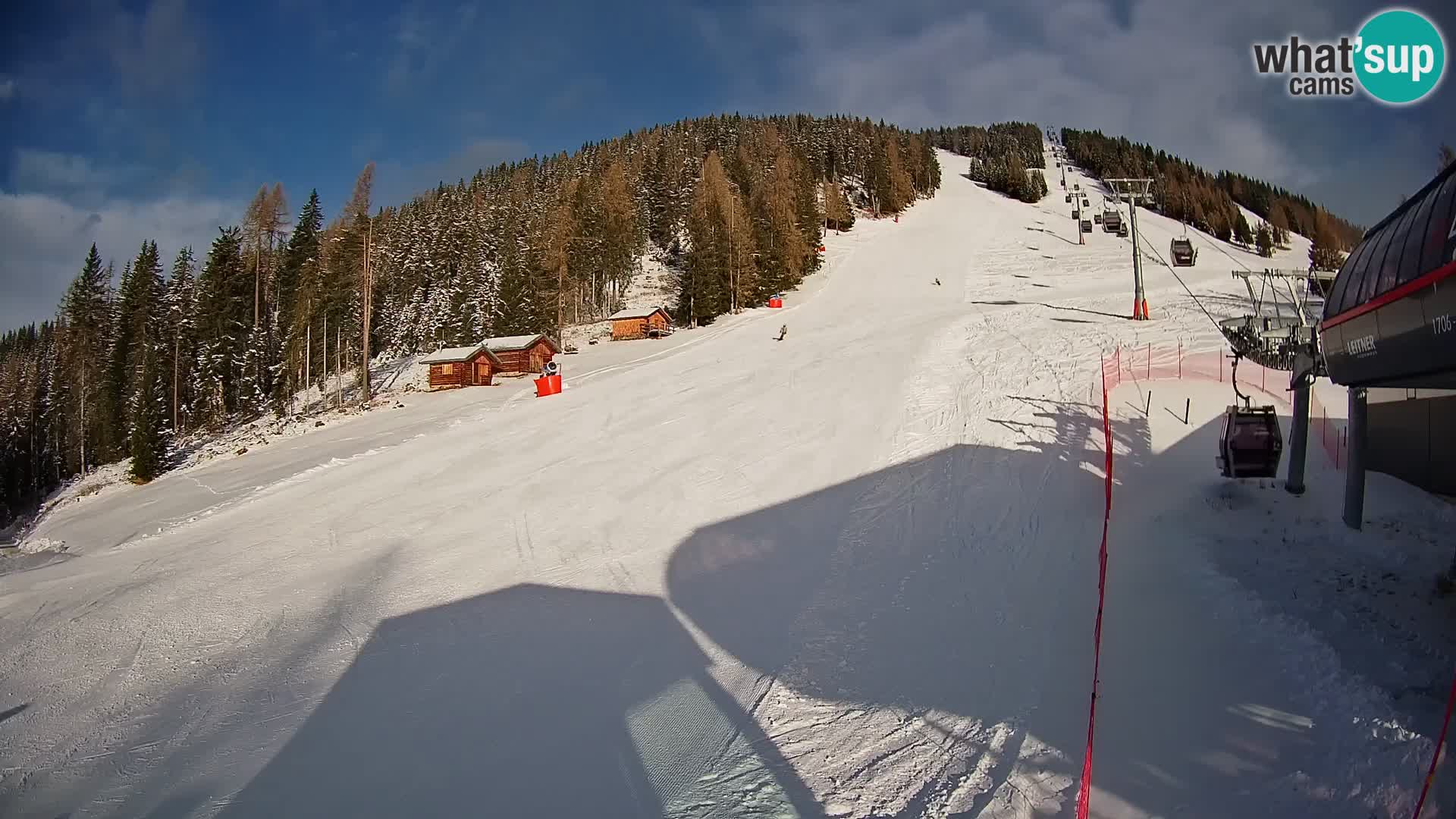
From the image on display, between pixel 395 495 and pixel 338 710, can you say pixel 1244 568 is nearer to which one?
pixel 338 710

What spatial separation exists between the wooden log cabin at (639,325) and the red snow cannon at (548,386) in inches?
812

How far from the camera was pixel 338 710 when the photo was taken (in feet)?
26.0

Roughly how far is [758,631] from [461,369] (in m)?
35.5

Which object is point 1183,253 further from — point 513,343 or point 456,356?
point 456,356

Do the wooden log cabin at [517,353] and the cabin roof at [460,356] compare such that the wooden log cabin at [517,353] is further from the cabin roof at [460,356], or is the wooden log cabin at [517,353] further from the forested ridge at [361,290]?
the forested ridge at [361,290]

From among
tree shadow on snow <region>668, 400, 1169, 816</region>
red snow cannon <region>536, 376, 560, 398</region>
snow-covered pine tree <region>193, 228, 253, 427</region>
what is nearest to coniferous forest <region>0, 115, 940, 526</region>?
snow-covered pine tree <region>193, 228, 253, 427</region>

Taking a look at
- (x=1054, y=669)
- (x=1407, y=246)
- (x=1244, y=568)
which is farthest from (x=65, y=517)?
(x=1407, y=246)

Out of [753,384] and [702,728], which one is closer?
[702,728]

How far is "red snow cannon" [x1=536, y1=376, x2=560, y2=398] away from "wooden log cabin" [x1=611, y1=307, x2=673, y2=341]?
2063 cm

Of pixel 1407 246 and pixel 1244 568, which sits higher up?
pixel 1407 246

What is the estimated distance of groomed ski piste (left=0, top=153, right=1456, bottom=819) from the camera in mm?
5863

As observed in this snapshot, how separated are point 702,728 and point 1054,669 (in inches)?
147

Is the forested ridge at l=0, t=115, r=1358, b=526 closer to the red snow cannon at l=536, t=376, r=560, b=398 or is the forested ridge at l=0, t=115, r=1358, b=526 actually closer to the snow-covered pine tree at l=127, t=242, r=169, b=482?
the snow-covered pine tree at l=127, t=242, r=169, b=482

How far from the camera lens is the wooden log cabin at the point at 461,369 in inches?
1583
